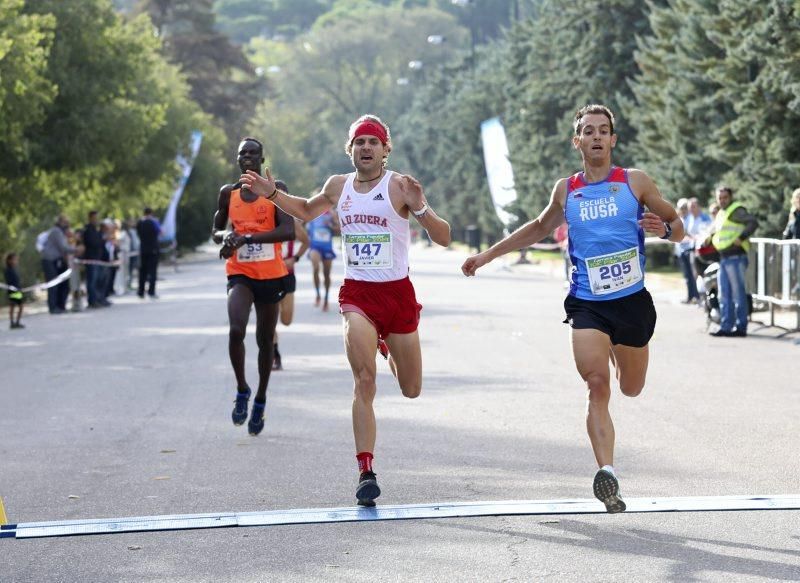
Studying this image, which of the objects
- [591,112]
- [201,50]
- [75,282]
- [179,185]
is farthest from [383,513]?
[201,50]

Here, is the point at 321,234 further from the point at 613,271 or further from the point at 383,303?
the point at 613,271

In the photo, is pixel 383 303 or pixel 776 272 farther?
pixel 776 272

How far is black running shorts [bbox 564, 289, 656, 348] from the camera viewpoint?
835 centimetres

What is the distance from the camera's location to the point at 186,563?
278 inches

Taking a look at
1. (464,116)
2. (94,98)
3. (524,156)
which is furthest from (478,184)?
(94,98)

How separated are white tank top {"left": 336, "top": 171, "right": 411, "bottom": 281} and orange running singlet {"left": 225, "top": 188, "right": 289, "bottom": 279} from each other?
9.42ft

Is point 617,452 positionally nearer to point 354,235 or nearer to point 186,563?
point 354,235

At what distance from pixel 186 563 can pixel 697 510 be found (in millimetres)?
2592

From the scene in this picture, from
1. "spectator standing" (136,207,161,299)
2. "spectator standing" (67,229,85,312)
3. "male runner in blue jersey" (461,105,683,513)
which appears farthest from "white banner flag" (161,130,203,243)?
"male runner in blue jersey" (461,105,683,513)

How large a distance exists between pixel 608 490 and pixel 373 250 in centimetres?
191

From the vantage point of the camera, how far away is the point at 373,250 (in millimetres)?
8766

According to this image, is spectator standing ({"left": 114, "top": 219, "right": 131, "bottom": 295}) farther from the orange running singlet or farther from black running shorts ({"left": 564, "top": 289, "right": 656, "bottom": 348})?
black running shorts ({"left": 564, "top": 289, "right": 656, "bottom": 348})

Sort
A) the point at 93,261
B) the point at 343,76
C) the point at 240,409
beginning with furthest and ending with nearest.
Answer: the point at 343,76 → the point at 93,261 → the point at 240,409

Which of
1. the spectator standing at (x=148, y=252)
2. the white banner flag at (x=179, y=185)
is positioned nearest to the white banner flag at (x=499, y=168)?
the white banner flag at (x=179, y=185)
